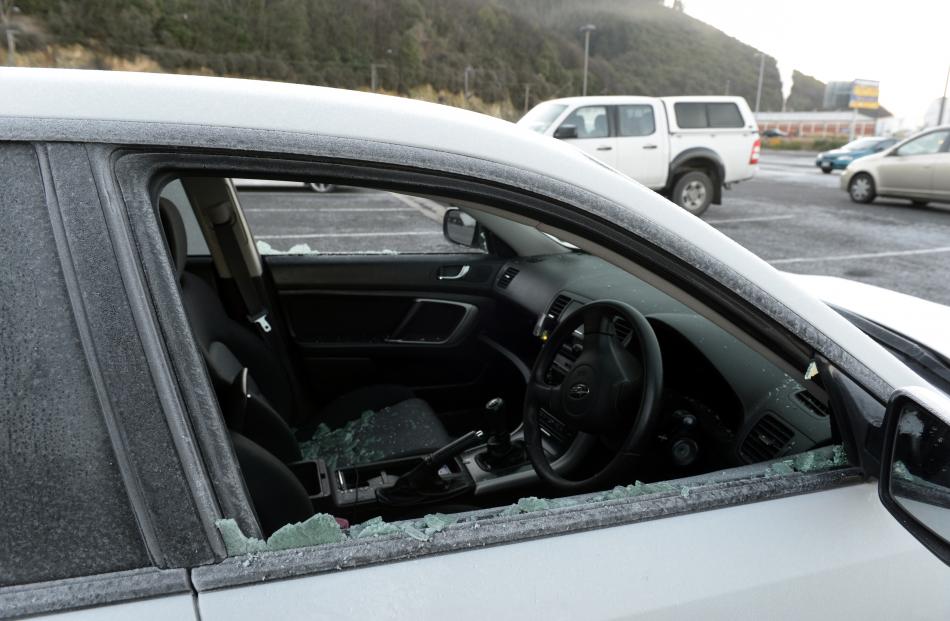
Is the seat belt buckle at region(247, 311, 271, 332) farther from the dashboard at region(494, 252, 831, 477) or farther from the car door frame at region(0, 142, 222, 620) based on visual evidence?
the car door frame at region(0, 142, 222, 620)

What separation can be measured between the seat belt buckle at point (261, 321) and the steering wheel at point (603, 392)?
118 cm

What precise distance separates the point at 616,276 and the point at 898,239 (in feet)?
30.0

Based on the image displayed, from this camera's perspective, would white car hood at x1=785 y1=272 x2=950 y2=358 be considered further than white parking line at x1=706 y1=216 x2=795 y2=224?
No

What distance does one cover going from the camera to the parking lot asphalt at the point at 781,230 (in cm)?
777

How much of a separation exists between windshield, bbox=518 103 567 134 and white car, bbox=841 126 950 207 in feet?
20.9

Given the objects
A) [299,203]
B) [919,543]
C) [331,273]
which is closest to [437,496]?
[919,543]

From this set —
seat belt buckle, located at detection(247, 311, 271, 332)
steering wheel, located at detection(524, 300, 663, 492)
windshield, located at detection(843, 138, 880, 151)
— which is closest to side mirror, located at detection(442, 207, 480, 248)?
seat belt buckle, located at detection(247, 311, 271, 332)

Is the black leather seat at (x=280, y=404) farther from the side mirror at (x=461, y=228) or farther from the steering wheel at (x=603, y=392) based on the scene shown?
the side mirror at (x=461, y=228)

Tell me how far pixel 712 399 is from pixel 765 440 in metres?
0.28

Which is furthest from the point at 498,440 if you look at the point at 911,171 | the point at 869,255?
the point at 911,171

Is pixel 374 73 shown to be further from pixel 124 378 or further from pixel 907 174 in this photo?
pixel 124 378

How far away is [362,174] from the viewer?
1015mm

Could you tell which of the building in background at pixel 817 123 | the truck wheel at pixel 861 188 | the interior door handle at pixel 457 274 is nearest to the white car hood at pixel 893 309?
the interior door handle at pixel 457 274

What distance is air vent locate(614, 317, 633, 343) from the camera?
1842 millimetres
